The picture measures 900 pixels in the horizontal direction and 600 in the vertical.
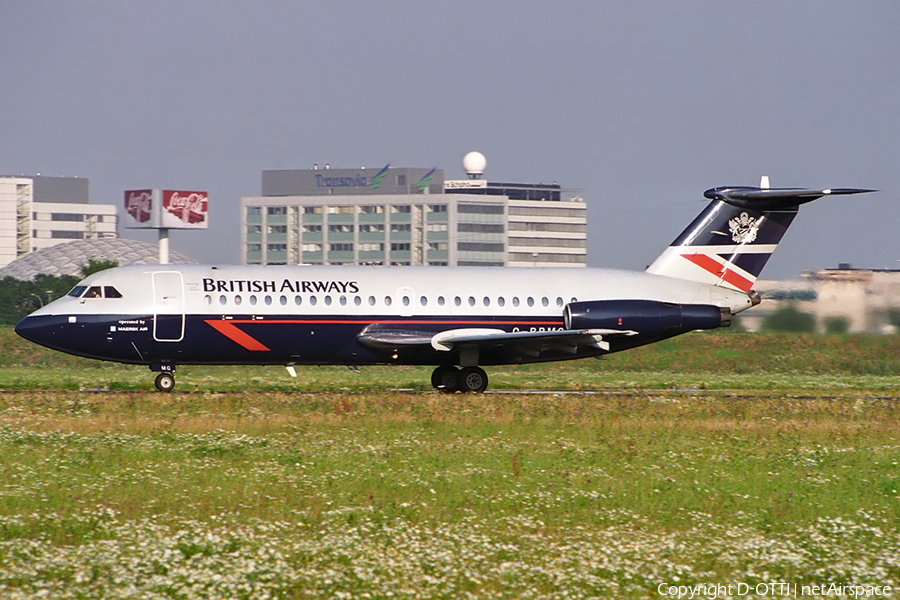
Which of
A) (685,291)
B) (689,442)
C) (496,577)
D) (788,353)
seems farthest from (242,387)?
(788,353)

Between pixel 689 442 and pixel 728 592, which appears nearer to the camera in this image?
pixel 728 592

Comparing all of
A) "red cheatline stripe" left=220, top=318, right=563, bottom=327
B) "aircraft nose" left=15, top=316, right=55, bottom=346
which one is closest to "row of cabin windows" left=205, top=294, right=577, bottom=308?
"red cheatline stripe" left=220, top=318, right=563, bottom=327

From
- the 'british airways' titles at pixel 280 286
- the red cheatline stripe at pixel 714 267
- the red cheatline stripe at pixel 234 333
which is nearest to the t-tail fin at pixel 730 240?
the red cheatline stripe at pixel 714 267

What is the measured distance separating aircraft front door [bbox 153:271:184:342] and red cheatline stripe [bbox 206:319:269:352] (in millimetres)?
890

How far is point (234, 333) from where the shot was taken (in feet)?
96.7

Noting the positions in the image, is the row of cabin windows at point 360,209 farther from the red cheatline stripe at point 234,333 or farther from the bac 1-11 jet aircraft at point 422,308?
the red cheatline stripe at point 234,333

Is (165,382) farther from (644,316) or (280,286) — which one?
(644,316)

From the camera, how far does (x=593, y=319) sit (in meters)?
30.9

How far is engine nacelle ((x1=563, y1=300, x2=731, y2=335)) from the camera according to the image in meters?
31.0

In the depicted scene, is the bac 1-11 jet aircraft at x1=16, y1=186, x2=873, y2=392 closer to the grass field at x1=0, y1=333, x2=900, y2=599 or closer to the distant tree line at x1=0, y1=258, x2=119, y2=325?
the grass field at x1=0, y1=333, x2=900, y2=599

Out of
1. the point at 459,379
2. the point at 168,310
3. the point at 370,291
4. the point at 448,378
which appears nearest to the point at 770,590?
the point at 370,291

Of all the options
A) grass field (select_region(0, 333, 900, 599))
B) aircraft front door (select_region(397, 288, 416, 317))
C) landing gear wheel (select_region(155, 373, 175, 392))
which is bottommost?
grass field (select_region(0, 333, 900, 599))

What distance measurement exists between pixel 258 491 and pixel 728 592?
278 inches

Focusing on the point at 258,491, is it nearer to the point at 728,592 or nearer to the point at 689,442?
the point at 728,592
